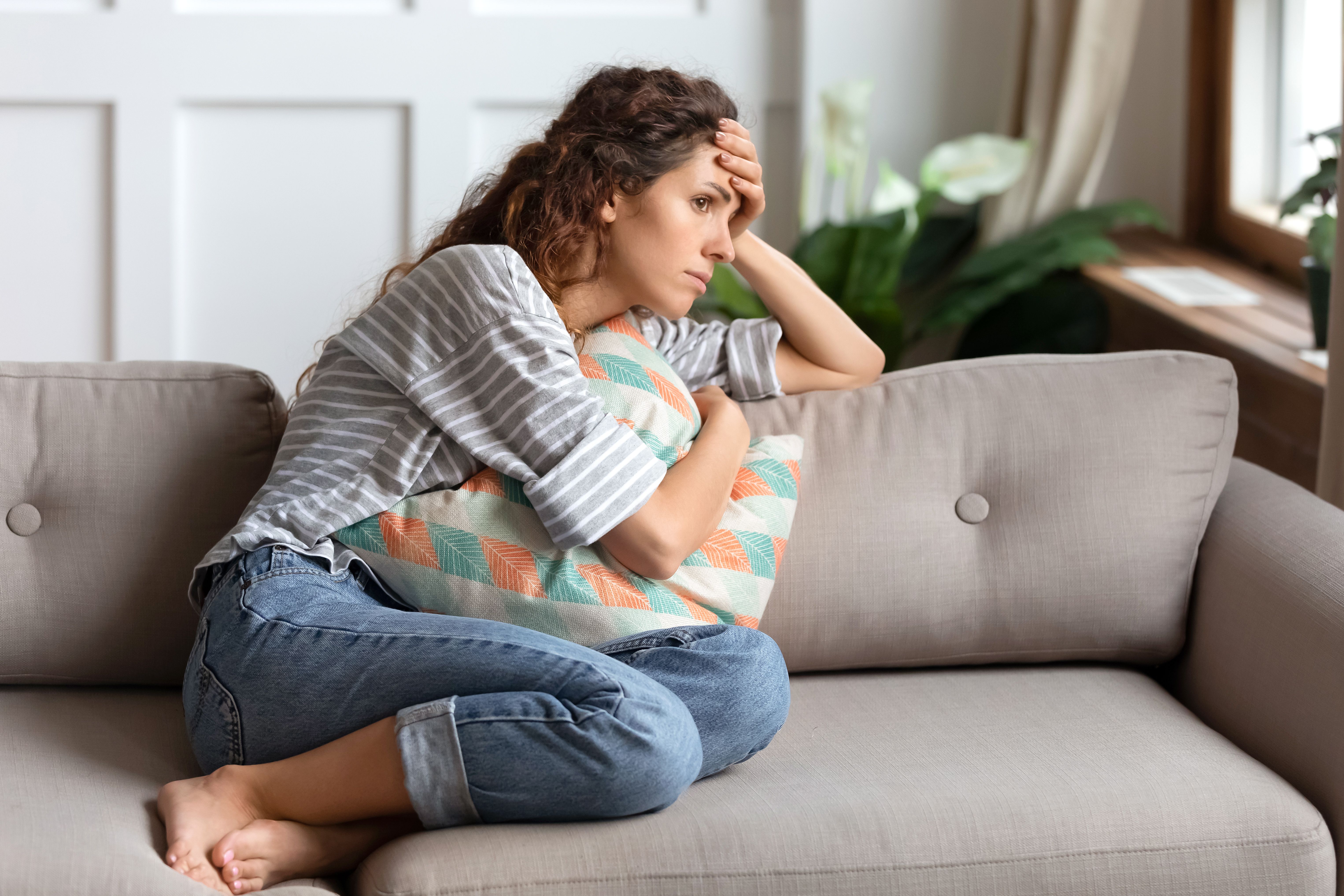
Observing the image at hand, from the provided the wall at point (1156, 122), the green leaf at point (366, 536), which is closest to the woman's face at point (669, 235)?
the green leaf at point (366, 536)

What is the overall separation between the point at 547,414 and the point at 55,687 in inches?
24.2

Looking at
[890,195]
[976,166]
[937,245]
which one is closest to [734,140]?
[890,195]

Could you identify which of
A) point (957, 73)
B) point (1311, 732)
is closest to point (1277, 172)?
point (957, 73)

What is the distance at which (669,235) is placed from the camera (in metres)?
1.26

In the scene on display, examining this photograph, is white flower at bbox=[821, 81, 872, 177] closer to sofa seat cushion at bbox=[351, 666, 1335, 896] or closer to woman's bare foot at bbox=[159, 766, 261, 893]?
sofa seat cushion at bbox=[351, 666, 1335, 896]

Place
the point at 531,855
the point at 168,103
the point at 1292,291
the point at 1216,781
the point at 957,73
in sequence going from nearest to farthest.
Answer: the point at 531,855, the point at 1216,781, the point at 1292,291, the point at 168,103, the point at 957,73

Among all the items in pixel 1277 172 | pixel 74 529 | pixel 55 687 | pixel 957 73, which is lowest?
pixel 55 687

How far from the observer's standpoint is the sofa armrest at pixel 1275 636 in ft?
3.59

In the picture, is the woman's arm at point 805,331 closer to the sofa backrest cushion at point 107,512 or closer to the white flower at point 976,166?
the sofa backrest cushion at point 107,512

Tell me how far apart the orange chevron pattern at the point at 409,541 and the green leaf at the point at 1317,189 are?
1.43 metres

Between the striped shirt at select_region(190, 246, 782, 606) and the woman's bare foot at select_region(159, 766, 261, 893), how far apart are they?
21 centimetres

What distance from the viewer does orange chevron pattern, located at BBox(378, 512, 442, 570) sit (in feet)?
3.67

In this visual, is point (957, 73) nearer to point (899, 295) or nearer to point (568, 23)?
point (899, 295)

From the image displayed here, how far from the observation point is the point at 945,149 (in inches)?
95.2
